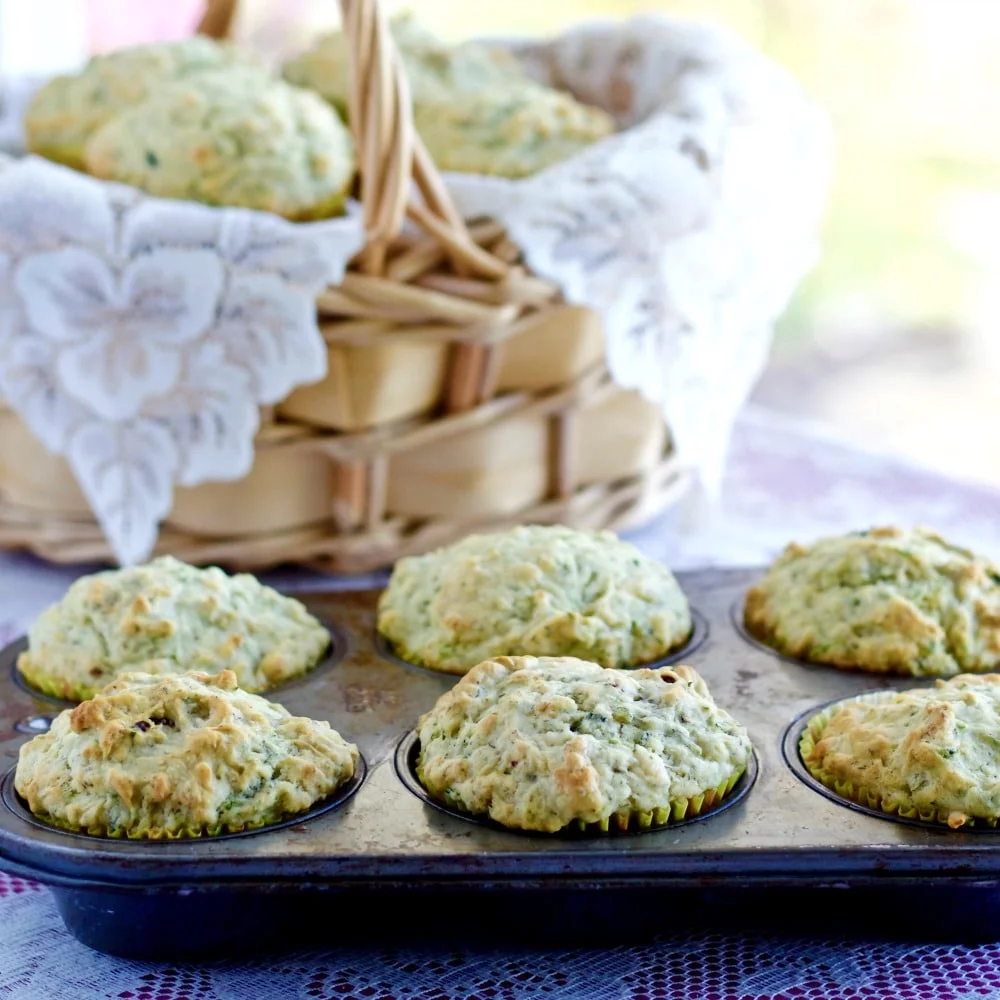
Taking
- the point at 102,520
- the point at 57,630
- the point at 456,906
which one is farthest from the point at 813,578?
the point at 102,520

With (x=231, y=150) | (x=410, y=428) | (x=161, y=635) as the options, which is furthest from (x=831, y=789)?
(x=231, y=150)

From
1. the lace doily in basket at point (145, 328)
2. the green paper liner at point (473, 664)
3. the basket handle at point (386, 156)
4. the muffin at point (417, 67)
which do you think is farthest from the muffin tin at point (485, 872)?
the muffin at point (417, 67)

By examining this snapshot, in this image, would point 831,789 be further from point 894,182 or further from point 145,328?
point 894,182

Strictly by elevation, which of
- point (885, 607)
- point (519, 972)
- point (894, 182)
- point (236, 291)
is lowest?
point (894, 182)

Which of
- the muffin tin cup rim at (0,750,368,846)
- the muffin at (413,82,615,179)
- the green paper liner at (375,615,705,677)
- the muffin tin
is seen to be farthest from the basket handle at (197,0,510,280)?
the muffin tin cup rim at (0,750,368,846)

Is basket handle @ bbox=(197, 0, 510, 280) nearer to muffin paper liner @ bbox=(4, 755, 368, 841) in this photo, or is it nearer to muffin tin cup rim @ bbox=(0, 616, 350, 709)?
muffin tin cup rim @ bbox=(0, 616, 350, 709)

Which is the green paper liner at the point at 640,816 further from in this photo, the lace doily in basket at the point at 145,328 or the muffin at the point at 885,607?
the lace doily in basket at the point at 145,328

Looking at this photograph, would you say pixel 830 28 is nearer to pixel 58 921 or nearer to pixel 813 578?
pixel 813 578
